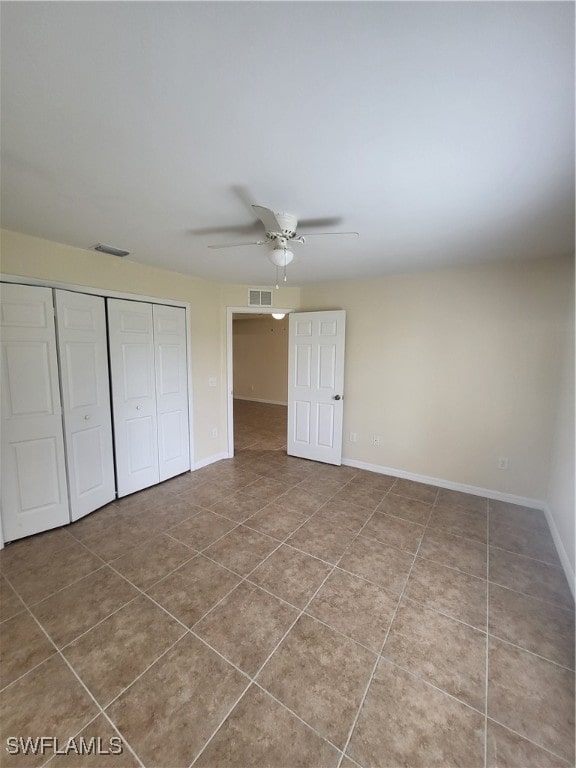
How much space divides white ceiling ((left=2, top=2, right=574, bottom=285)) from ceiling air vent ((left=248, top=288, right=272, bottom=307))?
1.99 metres

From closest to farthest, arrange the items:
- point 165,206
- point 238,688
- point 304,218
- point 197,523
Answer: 1. point 238,688
2. point 165,206
3. point 304,218
4. point 197,523

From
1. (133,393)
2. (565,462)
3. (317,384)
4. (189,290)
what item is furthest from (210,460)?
(565,462)

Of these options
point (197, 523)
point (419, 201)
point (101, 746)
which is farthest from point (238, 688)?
point (419, 201)

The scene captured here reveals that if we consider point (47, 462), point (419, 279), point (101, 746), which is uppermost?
point (419, 279)

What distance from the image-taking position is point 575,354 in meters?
2.57

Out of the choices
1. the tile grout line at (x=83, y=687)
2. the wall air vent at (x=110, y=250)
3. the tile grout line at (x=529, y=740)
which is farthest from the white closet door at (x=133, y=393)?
the tile grout line at (x=529, y=740)

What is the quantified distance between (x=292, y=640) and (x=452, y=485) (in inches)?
→ 102

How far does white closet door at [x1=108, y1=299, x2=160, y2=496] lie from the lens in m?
3.03

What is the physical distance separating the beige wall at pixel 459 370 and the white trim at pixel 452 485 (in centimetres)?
5

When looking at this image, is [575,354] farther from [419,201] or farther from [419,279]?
[419,201]

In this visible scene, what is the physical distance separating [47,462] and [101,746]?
204cm

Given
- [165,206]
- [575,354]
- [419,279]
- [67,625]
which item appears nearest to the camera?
[67,625]

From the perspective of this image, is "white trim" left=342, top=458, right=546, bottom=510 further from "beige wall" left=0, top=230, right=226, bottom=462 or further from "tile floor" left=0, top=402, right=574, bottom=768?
"beige wall" left=0, top=230, right=226, bottom=462

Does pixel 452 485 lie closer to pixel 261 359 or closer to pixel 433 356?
pixel 433 356
